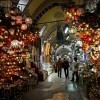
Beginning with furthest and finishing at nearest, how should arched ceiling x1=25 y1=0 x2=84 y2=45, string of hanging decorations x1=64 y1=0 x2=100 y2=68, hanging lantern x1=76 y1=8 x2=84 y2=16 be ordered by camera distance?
arched ceiling x1=25 y1=0 x2=84 y2=45, hanging lantern x1=76 y1=8 x2=84 y2=16, string of hanging decorations x1=64 y1=0 x2=100 y2=68

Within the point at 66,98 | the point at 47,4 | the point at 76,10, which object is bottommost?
the point at 66,98

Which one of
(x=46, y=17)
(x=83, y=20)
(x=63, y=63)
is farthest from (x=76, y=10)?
(x=46, y=17)

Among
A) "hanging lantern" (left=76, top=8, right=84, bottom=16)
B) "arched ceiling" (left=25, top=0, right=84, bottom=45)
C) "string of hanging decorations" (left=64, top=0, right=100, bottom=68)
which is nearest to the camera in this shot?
"string of hanging decorations" (left=64, top=0, right=100, bottom=68)

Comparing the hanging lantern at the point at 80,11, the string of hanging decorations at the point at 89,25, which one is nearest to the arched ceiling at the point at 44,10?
the string of hanging decorations at the point at 89,25

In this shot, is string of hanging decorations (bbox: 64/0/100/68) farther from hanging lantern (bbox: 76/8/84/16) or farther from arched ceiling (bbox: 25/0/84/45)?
arched ceiling (bbox: 25/0/84/45)

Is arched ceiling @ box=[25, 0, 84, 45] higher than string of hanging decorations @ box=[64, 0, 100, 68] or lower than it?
higher

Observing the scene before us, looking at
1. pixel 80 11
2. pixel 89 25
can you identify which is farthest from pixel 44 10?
pixel 89 25

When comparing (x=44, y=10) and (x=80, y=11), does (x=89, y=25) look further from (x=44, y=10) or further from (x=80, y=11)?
(x=44, y=10)

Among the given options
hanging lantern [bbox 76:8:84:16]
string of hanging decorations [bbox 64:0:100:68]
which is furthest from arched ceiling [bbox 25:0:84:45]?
hanging lantern [bbox 76:8:84:16]

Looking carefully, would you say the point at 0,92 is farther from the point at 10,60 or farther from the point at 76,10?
the point at 76,10

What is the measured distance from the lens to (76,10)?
19578 mm

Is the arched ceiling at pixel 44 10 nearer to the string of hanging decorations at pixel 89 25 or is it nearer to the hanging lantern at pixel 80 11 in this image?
the string of hanging decorations at pixel 89 25

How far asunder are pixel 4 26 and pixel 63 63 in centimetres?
1151

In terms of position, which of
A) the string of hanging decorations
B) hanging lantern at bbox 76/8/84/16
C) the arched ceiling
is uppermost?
the arched ceiling
